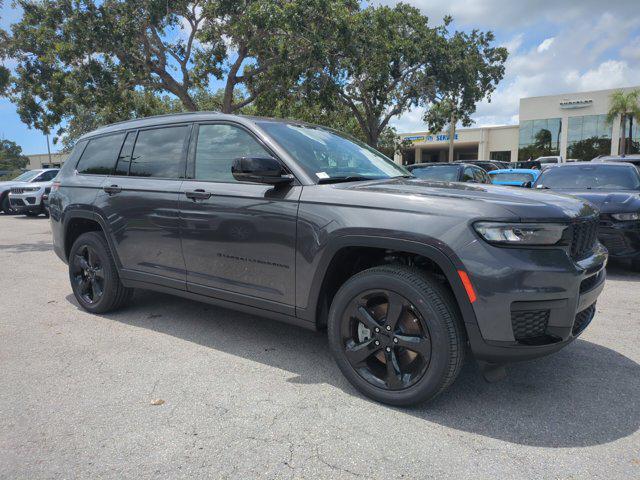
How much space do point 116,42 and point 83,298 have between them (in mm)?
12382

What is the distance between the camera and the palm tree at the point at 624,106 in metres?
36.1

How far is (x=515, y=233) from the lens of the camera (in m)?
2.47

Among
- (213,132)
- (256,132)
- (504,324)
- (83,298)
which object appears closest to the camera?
(504,324)

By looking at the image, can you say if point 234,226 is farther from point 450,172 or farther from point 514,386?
point 450,172

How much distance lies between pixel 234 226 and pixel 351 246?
3.22 ft

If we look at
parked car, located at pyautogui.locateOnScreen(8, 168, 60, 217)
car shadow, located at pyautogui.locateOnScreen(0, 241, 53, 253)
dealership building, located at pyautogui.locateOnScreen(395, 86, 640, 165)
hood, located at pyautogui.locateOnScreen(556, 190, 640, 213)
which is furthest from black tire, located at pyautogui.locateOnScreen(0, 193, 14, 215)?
dealership building, located at pyautogui.locateOnScreen(395, 86, 640, 165)

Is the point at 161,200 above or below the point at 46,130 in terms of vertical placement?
below

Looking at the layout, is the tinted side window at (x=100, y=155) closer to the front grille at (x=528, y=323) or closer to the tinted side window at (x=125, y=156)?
the tinted side window at (x=125, y=156)

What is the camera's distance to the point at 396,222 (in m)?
2.71

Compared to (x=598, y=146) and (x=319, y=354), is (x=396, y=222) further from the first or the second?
(x=598, y=146)

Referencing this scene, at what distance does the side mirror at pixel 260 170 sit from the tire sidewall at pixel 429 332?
863 mm

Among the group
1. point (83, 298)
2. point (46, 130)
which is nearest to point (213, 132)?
point (83, 298)

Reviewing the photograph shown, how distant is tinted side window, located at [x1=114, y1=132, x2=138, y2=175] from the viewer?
14.5 ft

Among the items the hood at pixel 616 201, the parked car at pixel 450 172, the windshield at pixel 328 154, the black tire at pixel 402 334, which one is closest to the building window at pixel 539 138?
the parked car at pixel 450 172
